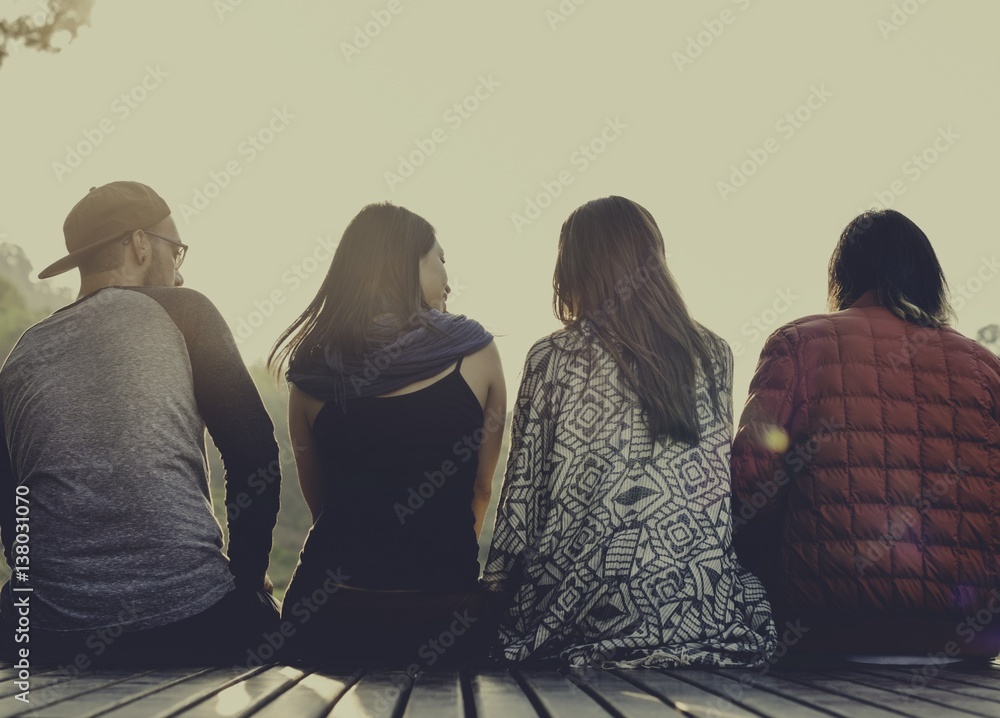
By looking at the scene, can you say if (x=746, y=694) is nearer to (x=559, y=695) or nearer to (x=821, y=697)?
(x=821, y=697)

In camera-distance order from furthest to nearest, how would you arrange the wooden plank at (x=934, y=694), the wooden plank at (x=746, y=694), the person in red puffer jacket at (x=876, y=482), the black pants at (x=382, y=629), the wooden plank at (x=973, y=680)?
the person in red puffer jacket at (x=876, y=482), the black pants at (x=382, y=629), the wooden plank at (x=973, y=680), the wooden plank at (x=934, y=694), the wooden plank at (x=746, y=694)

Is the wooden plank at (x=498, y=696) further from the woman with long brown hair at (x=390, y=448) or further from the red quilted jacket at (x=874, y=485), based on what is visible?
the red quilted jacket at (x=874, y=485)

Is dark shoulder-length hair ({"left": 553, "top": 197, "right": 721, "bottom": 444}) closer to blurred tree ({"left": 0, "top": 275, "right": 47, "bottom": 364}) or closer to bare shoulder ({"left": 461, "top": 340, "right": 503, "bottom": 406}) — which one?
bare shoulder ({"left": 461, "top": 340, "right": 503, "bottom": 406})

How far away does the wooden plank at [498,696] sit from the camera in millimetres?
1779

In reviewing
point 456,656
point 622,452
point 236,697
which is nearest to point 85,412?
point 236,697

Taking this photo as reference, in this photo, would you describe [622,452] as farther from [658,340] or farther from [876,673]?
[876,673]

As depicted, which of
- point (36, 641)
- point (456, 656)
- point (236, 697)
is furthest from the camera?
point (456, 656)

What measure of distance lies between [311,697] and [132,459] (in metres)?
0.83

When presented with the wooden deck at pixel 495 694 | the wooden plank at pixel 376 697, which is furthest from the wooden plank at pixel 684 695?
the wooden plank at pixel 376 697

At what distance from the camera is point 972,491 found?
109 inches

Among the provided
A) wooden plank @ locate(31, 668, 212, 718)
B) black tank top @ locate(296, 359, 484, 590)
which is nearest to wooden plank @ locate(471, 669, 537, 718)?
black tank top @ locate(296, 359, 484, 590)

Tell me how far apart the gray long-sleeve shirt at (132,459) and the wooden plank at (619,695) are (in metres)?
0.91

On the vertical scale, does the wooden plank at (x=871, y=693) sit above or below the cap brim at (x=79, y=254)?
below

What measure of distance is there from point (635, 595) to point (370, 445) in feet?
2.68
